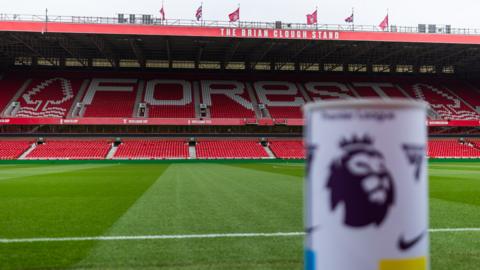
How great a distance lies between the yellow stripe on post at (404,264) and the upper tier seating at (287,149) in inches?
1523

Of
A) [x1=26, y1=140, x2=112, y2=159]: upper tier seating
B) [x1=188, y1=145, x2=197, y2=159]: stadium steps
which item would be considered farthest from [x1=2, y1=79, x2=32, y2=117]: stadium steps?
[x1=188, y1=145, x2=197, y2=159]: stadium steps

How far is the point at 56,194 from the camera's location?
11438 mm

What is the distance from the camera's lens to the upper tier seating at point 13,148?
38688 millimetres

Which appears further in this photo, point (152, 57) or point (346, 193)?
point (152, 57)

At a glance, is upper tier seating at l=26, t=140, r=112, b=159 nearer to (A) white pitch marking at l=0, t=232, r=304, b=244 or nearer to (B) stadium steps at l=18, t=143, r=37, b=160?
(B) stadium steps at l=18, t=143, r=37, b=160

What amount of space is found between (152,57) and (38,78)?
12804 millimetres

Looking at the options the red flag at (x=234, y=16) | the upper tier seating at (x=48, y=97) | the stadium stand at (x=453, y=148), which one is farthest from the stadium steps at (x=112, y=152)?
the stadium stand at (x=453, y=148)

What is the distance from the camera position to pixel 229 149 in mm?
42750

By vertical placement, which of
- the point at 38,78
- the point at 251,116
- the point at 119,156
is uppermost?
the point at 38,78

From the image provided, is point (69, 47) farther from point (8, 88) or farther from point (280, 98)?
point (280, 98)

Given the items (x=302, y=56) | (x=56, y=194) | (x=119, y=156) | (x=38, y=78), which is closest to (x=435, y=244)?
(x=56, y=194)

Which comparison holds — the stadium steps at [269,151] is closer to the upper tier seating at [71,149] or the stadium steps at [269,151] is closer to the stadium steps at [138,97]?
the stadium steps at [138,97]

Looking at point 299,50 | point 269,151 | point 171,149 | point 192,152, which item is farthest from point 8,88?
point 299,50

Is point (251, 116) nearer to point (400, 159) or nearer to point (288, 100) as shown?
point (288, 100)
